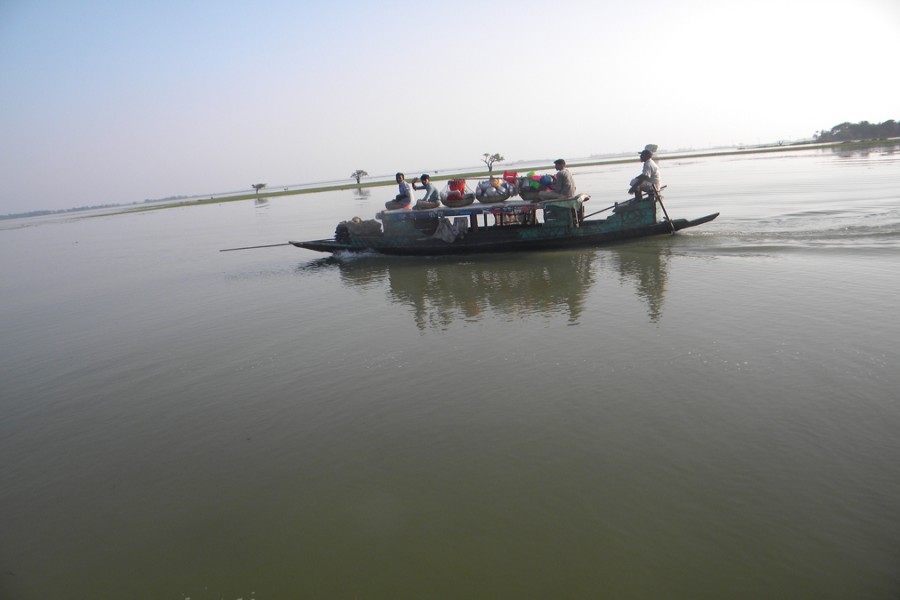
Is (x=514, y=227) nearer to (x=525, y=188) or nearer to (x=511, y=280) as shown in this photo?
(x=525, y=188)

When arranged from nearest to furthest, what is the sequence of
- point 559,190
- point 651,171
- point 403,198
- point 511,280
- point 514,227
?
point 511,280, point 651,171, point 559,190, point 514,227, point 403,198

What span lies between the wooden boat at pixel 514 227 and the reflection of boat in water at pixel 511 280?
514mm

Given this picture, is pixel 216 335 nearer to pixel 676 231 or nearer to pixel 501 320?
pixel 501 320

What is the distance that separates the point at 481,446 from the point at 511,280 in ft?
29.1

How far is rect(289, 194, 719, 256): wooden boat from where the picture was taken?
18.3 m

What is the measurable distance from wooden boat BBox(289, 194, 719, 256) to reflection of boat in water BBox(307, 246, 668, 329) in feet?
1.69

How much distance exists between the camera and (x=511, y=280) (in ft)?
47.6

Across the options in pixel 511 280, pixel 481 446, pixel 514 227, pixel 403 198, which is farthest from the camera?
pixel 403 198

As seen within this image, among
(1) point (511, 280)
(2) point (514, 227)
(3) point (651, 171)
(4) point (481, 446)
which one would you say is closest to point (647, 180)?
(3) point (651, 171)

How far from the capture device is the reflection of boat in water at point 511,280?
37.9 ft

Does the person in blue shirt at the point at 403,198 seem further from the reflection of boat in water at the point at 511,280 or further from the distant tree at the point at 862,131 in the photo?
the distant tree at the point at 862,131

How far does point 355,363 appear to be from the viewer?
905 centimetres

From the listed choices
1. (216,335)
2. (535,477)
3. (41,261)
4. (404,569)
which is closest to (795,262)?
(535,477)

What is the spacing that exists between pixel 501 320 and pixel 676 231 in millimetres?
11308
